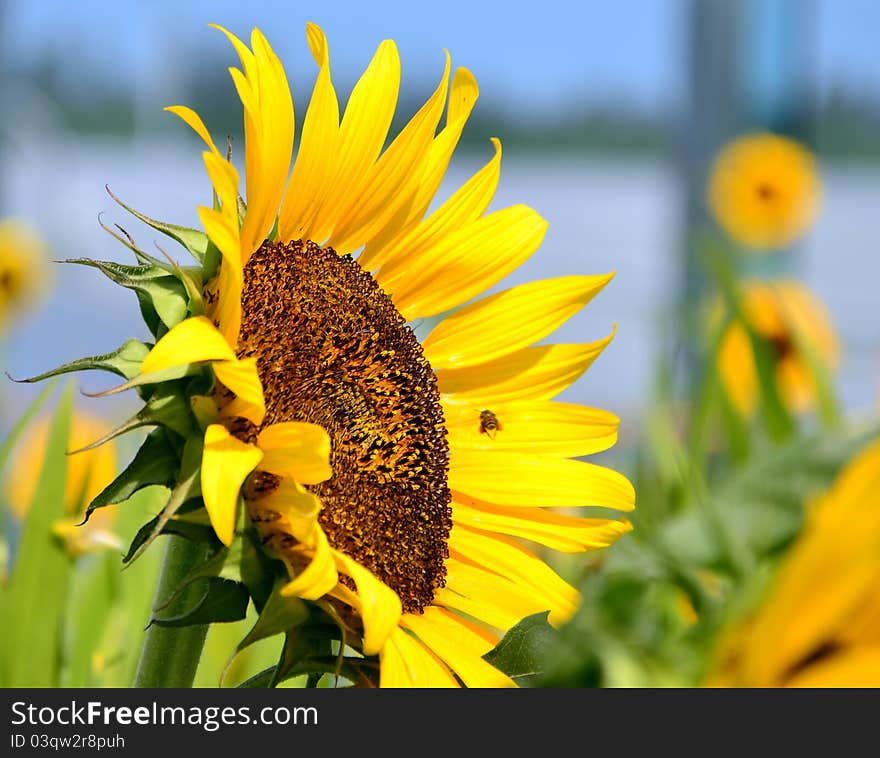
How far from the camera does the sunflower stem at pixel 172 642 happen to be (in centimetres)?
24

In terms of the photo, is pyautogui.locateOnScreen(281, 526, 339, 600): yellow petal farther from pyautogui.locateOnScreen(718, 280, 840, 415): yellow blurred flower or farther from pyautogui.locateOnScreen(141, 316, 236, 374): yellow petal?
pyautogui.locateOnScreen(718, 280, 840, 415): yellow blurred flower

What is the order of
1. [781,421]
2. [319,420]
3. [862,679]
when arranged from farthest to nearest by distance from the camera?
[781,421]
[319,420]
[862,679]

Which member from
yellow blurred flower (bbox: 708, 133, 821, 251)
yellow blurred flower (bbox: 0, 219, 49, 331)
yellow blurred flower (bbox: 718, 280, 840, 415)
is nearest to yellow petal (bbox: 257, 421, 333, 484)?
yellow blurred flower (bbox: 718, 280, 840, 415)

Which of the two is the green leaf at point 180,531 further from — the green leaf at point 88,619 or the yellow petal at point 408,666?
the green leaf at point 88,619

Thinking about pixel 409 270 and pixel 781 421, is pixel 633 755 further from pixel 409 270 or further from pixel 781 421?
pixel 781 421

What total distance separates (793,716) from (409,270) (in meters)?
0.17

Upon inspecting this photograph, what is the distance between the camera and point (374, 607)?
0.68 feet

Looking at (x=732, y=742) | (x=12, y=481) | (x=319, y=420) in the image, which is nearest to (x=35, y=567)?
(x=319, y=420)

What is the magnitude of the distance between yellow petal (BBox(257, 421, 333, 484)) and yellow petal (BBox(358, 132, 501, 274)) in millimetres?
86

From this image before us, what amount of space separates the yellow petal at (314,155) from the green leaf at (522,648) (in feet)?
0.32

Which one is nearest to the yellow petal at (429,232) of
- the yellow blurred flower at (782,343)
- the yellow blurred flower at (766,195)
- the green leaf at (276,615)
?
the green leaf at (276,615)

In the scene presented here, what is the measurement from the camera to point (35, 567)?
340 millimetres

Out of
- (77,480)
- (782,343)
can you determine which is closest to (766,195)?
(782,343)

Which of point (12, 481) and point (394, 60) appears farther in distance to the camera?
point (12, 481)
